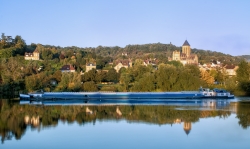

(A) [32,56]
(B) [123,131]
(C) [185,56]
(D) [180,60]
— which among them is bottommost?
(B) [123,131]

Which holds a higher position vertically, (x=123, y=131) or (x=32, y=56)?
(x=32, y=56)

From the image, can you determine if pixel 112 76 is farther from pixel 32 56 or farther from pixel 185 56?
pixel 185 56

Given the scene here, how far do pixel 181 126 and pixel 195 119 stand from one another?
8.61 ft

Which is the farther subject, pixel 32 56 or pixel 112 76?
pixel 32 56

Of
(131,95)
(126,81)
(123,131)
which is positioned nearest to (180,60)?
(126,81)

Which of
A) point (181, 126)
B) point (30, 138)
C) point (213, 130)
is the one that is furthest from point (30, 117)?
point (213, 130)

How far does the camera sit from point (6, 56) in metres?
65.0

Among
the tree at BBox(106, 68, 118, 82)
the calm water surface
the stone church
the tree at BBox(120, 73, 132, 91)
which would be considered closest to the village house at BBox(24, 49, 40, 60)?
the tree at BBox(106, 68, 118, 82)

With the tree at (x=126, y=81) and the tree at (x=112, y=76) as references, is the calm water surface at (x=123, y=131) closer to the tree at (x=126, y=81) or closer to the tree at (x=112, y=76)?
the tree at (x=126, y=81)

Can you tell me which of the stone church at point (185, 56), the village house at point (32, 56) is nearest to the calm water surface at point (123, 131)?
the village house at point (32, 56)

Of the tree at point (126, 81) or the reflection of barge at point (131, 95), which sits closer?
the reflection of barge at point (131, 95)

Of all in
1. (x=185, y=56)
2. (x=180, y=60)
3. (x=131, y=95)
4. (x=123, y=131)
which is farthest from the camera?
(x=185, y=56)

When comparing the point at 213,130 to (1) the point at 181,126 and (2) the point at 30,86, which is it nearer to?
(1) the point at 181,126

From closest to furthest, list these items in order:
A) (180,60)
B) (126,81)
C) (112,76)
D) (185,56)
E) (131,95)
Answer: (131,95) → (126,81) → (112,76) → (180,60) → (185,56)
